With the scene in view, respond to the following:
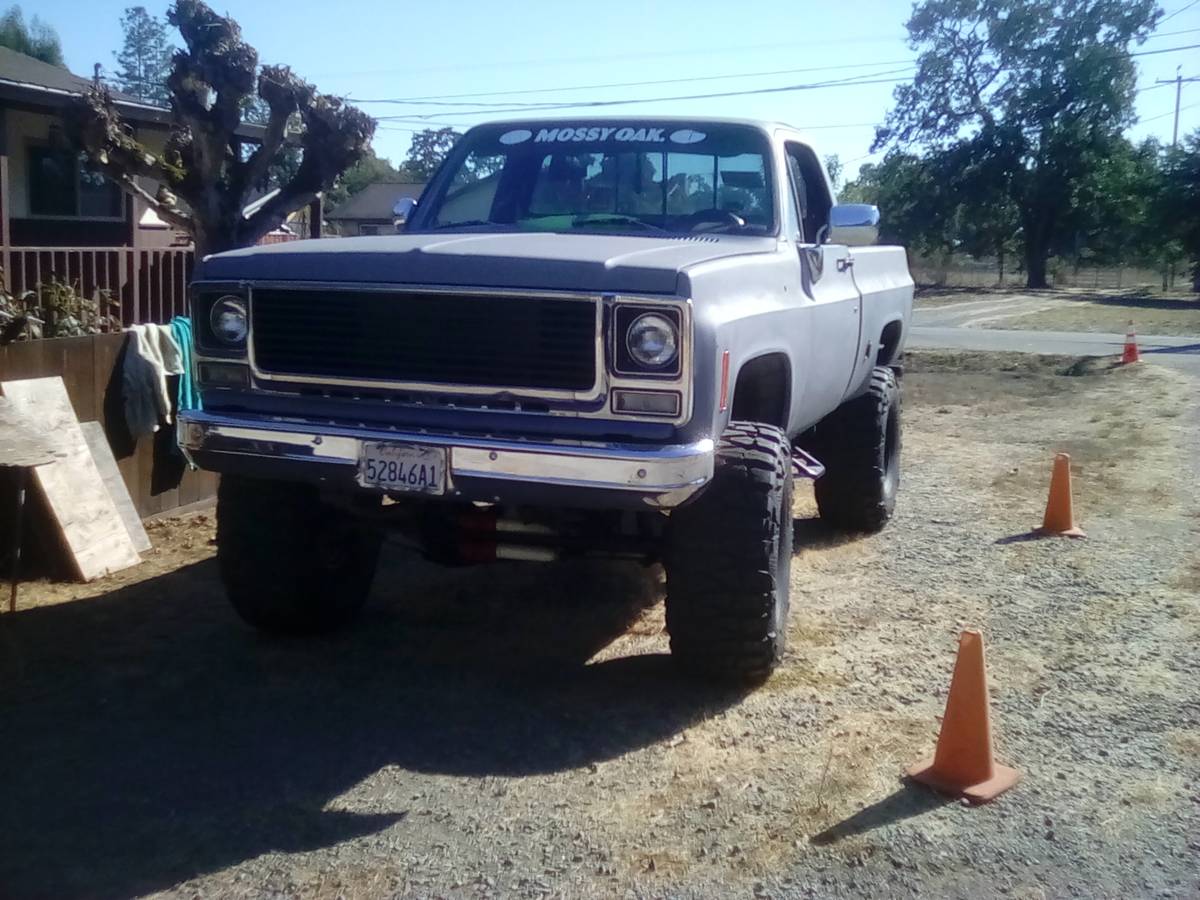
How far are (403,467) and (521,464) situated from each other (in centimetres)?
43

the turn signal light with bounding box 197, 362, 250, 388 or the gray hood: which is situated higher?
the gray hood

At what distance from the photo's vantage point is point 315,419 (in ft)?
15.1

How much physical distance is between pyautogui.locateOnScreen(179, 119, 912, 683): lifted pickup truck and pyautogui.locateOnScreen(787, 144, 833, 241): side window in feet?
1.45

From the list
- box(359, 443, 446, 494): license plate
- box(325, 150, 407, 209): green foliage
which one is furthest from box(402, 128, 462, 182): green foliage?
box(359, 443, 446, 494): license plate

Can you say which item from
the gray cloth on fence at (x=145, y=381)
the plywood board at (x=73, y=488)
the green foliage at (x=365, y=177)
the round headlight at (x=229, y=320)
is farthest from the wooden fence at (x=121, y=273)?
the green foliage at (x=365, y=177)

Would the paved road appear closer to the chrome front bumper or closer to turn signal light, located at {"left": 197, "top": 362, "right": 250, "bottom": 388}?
the chrome front bumper

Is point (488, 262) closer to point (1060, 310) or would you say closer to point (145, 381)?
point (145, 381)

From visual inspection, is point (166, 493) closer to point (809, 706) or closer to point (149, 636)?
point (149, 636)

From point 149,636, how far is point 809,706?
283 centimetres

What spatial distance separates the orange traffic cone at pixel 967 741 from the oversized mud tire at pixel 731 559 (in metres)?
0.75

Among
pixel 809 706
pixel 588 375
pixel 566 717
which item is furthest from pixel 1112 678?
pixel 588 375

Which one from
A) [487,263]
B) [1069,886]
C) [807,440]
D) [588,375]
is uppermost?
[487,263]

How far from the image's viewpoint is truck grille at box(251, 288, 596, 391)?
4273 mm

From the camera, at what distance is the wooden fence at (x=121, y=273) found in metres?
8.78
